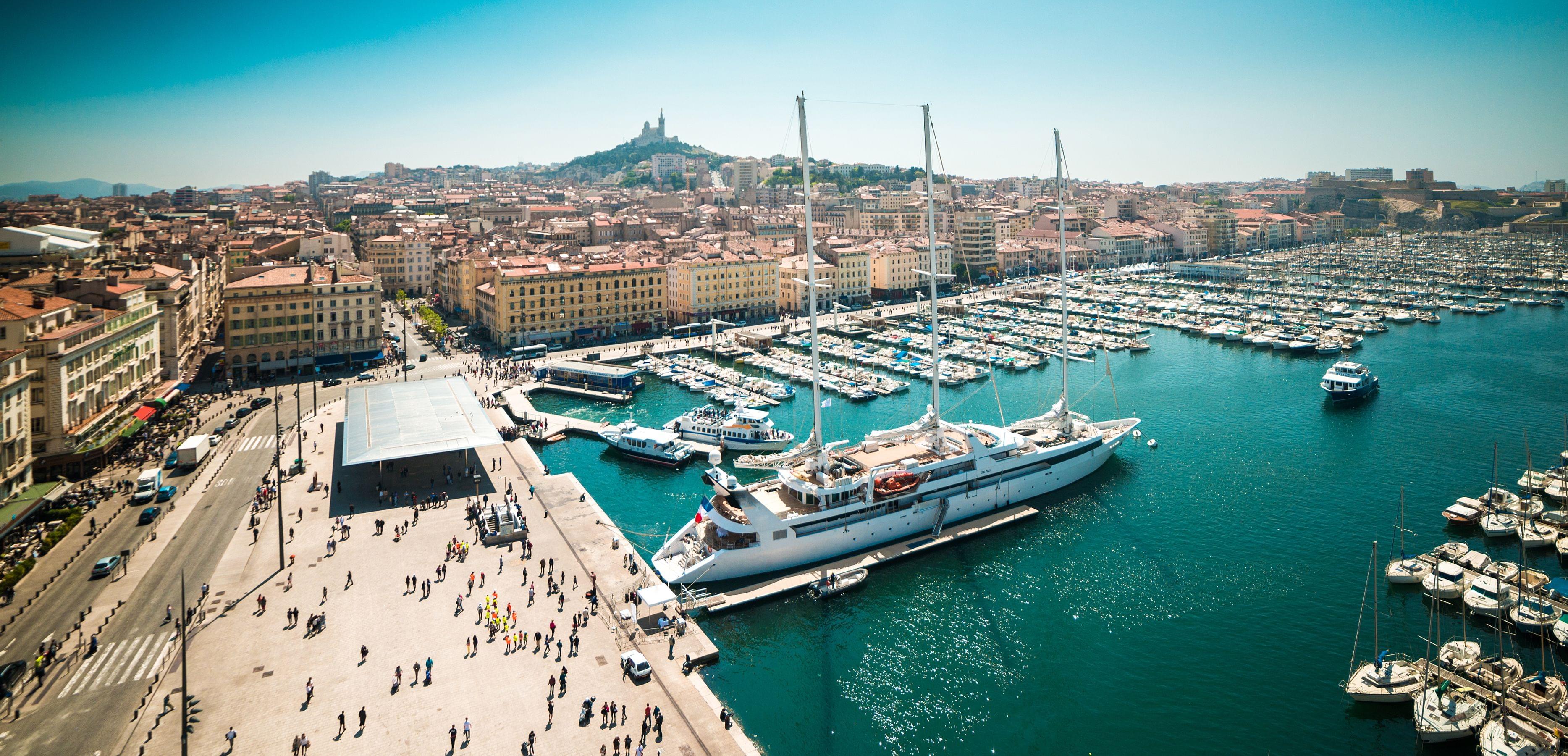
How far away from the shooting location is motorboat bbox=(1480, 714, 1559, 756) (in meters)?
20.1

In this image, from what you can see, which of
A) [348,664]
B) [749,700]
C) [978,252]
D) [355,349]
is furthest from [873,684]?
[978,252]

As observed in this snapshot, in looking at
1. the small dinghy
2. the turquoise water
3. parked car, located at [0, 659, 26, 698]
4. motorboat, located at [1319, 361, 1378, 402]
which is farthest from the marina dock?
motorboat, located at [1319, 361, 1378, 402]

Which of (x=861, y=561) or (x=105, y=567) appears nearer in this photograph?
(x=105, y=567)

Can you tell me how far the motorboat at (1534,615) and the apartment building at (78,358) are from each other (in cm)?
5214

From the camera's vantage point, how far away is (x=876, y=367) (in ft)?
215

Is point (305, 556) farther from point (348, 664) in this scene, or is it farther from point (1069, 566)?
point (1069, 566)

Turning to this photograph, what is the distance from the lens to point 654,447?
4397 cm

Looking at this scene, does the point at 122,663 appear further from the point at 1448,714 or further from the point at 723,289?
the point at 723,289

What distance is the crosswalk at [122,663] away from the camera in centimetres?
2238

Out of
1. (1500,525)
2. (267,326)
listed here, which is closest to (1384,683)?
(1500,525)

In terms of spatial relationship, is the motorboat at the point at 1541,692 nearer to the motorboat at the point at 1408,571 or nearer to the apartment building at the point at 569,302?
the motorboat at the point at 1408,571

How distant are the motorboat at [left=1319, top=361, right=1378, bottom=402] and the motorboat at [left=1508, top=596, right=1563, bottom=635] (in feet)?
93.2

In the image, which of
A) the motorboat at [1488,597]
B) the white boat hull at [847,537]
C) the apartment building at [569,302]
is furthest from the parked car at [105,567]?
the motorboat at [1488,597]

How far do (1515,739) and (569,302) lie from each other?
66.1 m
